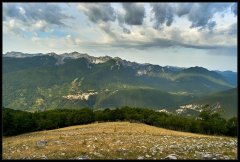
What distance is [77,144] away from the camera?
23.8 meters

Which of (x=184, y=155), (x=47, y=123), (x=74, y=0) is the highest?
(x=74, y=0)

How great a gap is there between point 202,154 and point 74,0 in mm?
13189

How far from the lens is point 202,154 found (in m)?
19.5

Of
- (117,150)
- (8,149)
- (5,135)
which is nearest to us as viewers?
(117,150)

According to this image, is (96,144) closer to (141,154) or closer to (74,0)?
(141,154)

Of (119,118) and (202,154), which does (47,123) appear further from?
(202,154)

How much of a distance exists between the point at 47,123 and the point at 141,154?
44.1m

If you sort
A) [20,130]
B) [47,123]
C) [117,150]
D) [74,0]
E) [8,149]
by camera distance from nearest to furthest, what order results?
[74,0], [117,150], [8,149], [20,130], [47,123]

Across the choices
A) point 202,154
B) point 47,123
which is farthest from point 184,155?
point 47,123

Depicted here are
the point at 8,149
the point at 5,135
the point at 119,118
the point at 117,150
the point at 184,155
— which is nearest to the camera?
the point at 184,155

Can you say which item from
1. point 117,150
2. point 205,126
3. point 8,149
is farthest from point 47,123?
point 117,150

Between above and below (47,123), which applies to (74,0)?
above

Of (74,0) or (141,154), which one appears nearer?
(74,0)

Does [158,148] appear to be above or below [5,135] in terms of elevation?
above
